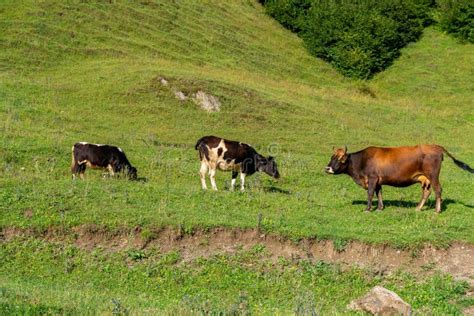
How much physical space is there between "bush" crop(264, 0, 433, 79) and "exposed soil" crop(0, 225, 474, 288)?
43.7 m

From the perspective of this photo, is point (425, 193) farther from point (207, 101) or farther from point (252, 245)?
point (207, 101)

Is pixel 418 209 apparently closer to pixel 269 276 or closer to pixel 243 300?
pixel 269 276

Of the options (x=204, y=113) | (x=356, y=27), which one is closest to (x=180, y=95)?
(x=204, y=113)

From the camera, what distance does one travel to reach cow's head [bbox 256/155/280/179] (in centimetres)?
2372

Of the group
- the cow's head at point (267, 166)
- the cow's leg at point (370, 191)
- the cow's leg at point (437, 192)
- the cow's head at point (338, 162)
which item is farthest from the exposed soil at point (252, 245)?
the cow's head at point (267, 166)

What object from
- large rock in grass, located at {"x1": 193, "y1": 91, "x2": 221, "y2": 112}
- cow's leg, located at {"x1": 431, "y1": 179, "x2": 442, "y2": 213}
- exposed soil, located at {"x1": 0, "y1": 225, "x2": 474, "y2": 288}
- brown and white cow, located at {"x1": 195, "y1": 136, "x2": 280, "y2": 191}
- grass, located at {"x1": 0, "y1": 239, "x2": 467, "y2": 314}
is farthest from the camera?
large rock in grass, located at {"x1": 193, "y1": 91, "x2": 221, "y2": 112}

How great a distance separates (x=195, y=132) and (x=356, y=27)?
31.9 m

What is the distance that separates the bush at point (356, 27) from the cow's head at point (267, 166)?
36.6 metres

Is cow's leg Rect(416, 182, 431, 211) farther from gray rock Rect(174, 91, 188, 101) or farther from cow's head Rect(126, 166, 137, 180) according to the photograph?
gray rock Rect(174, 91, 188, 101)

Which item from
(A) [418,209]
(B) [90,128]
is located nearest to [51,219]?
(A) [418,209]

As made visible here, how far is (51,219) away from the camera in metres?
16.7

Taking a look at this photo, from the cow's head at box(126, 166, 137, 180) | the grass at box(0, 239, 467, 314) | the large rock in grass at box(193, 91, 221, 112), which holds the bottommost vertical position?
the grass at box(0, 239, 467, 314)

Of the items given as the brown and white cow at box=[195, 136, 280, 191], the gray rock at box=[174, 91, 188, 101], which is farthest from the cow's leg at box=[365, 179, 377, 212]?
the gray rock at box=[174, 91, 188, 101]

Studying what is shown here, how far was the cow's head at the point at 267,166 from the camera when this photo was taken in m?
23.7
